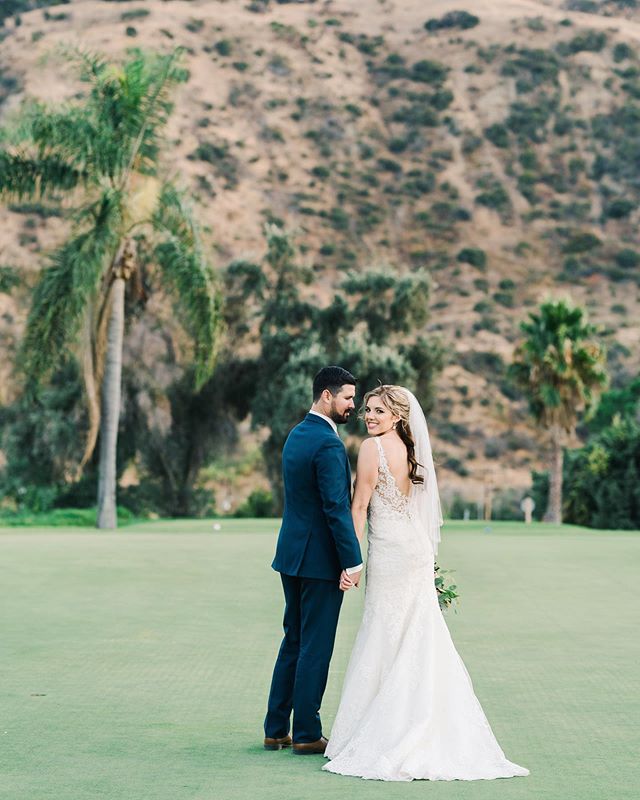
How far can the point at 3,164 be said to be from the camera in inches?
1299

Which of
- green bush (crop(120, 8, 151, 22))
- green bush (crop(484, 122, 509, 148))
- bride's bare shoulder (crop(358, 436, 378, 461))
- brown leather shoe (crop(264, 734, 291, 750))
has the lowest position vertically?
brown leather shoe (crop(264, 734, 291, 750))

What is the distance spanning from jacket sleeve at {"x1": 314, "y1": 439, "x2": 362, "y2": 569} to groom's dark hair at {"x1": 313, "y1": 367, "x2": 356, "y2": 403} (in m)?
0.29

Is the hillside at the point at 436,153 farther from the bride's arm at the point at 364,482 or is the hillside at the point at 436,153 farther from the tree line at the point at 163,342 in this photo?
the bride's arm at the point at 364,482

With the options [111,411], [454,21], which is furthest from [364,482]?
[454,21]

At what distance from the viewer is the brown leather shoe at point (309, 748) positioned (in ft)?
24.9

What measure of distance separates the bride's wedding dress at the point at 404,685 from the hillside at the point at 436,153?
60.9 meters

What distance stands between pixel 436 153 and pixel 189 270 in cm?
6949

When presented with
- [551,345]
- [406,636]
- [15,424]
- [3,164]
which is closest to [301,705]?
[406,636]

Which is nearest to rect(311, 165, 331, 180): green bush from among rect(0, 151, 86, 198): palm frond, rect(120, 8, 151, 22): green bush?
rect(120, 8, 151, 22): green bush

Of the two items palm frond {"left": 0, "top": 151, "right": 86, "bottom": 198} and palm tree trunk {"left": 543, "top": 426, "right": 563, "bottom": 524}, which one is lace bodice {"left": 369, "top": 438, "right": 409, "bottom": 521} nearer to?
palm frond {"left": 0, "top": 151, "right": 86, "bottom": 198}

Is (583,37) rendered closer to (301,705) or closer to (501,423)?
(501,423)

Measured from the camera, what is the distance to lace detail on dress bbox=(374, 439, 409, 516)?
7.61 meters

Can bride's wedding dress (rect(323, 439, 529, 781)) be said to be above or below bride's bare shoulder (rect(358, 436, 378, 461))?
below

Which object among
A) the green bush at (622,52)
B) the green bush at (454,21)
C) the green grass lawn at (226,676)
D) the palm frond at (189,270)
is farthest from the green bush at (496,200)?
the green grass lawn at (226,676)
